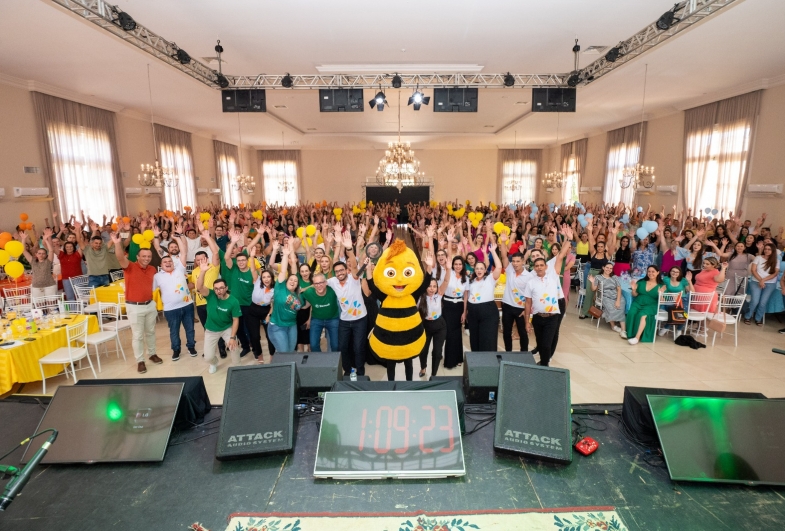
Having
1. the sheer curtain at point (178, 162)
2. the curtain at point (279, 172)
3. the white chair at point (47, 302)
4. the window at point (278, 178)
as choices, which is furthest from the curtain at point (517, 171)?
the white chair at point (47, 302)

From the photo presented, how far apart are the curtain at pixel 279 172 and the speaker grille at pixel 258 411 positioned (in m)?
21.1

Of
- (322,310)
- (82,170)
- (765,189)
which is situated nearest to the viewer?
(322,310)

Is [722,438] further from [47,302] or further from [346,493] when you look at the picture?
[47,302]

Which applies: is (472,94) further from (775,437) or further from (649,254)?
(775,437)

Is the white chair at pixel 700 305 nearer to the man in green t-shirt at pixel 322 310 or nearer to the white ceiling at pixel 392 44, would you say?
the white ceiling at pixel 392 44

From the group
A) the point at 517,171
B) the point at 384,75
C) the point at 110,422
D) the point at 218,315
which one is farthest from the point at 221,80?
the point at 517,171

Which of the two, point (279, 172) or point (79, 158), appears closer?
point (79, 158)

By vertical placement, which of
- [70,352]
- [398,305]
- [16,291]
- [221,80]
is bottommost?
[70,352]

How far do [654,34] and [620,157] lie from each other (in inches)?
415

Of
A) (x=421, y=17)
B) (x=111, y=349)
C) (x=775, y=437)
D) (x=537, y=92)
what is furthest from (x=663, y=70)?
(x=111, y=349)

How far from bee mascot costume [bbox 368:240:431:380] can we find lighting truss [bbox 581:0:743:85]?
15.7 ft

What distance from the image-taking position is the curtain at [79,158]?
9430 millimetres

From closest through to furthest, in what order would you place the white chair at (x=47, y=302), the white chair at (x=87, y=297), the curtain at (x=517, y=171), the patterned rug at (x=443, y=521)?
the patterned rug at (x=443, y=521) < the white chair at (x=47, y=302) < the white chair at (x=87, y=297) < the curtain at (x=517, y=171)

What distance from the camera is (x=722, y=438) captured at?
90.0 inches
